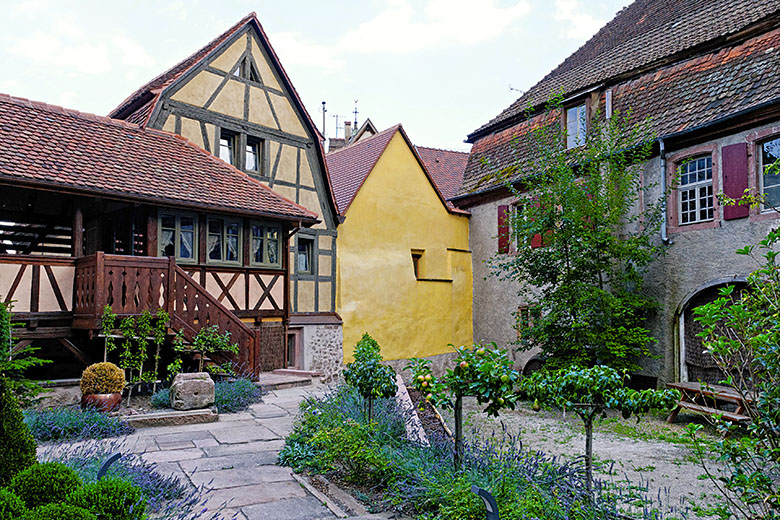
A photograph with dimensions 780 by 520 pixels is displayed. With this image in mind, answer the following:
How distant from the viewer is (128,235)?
37.3 ft

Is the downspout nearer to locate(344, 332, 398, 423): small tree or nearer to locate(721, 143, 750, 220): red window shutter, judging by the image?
locate(721, 143, 750, 220): red window shutter

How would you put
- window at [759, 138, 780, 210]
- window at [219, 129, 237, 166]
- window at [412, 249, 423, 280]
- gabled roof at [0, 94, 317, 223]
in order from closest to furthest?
1. gabled roof at [0, 94, 317, 223]
2. window at [759, 138, 780, 210]
3. window at [219, 129, 237, 166]
4. window at [412, 249, 423, 280]

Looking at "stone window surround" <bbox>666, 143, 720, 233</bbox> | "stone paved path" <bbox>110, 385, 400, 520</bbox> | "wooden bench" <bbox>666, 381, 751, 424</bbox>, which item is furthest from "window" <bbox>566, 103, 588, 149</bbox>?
"stone paved path" <bbox>110, 385, 400, 520</bbox>

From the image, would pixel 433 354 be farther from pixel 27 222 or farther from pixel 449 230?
pixel 27 222

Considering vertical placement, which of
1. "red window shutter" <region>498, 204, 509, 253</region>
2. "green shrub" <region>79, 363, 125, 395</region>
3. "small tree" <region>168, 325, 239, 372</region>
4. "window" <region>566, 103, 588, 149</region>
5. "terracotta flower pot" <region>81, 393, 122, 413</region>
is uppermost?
"window" <region>566, 103, 588, 149</region>

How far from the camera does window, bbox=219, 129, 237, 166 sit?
13211mm

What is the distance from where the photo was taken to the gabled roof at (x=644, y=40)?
11.9 m

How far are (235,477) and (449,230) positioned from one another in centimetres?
1338

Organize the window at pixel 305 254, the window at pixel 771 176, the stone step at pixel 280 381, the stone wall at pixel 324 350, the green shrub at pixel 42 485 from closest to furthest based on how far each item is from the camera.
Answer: the green shrub at pixel 42 485
the stone step at pixel 280 381
the window at pixel 771 176
the stone wall at pixel 324 350
the window at pixel 305 254

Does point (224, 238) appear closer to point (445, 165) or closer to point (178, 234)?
point (178, 234)

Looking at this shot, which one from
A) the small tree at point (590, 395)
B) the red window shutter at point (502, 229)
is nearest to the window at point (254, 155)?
the red window shutter at point (502, 229)

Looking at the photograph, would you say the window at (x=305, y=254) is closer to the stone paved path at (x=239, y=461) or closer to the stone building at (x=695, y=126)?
the stone building at (x=695, y=126)

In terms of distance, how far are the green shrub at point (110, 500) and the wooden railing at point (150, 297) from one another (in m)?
6.61

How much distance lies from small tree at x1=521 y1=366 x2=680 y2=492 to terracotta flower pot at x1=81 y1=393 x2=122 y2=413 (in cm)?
547
